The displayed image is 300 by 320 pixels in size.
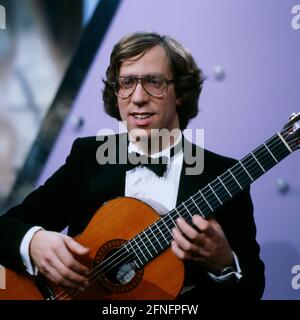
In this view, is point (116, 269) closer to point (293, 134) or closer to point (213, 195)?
point (213, 195)

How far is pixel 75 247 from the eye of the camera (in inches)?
54.3

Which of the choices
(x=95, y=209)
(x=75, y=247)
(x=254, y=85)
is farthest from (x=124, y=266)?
(x=254, y=85)

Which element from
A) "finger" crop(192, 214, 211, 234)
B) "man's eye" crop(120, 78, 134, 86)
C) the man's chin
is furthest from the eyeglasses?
"finger" crop(192, 214, 211, 234)

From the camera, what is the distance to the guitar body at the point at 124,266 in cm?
142

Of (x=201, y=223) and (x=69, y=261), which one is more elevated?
(x=201, y=223)

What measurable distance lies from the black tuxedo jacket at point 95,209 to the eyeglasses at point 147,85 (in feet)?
0.65

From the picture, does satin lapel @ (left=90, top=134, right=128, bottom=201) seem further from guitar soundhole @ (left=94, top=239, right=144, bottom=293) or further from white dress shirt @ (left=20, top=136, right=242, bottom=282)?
guitar soundhole @ (left=94, top=239, right=144, bottom=293)

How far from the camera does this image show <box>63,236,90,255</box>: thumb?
136 centimetres

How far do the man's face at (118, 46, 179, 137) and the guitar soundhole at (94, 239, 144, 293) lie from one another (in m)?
0.38

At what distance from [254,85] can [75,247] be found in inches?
30.5
